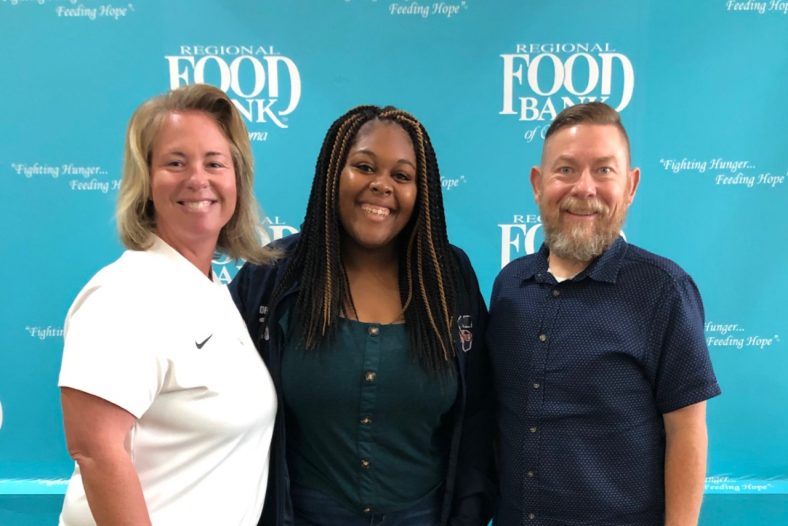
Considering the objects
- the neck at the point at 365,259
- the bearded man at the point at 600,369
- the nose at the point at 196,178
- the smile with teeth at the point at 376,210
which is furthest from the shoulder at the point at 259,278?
the bearded man at the point at 600,369

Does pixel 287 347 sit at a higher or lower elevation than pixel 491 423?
higher

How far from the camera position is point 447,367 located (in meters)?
1.37

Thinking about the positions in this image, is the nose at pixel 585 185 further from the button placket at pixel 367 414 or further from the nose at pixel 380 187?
the button placket at pixel 367 414

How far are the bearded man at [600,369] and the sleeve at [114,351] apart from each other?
84 centimetres

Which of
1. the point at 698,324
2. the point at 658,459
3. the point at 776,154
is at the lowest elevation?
the point at 658,459

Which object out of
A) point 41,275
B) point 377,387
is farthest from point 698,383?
point 41,275

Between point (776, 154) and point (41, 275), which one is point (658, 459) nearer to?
point (776, 154)

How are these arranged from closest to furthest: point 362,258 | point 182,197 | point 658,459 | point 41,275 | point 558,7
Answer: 1. point 182,197
2. point 658,459
3. point 362,258
4. point 558,7
5. point 41,275

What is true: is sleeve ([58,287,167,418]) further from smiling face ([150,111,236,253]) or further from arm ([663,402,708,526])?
arm ([663,402,708,526])

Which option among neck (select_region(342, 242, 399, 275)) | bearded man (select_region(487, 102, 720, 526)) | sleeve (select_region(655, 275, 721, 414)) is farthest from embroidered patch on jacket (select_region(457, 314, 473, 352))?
sleeve (select_region(655, 275, 721, 414))

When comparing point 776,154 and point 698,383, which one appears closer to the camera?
point 698,383

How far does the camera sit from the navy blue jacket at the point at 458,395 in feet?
4.42

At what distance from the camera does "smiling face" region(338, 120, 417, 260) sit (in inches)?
53.1

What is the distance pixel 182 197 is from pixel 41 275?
1446mm
